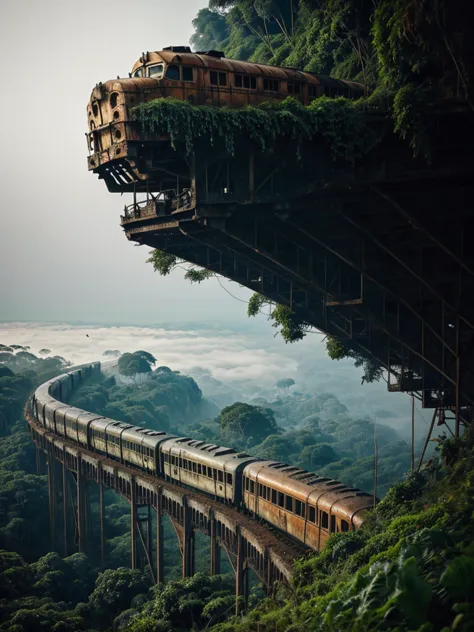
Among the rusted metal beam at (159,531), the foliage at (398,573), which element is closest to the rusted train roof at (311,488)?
the foliage at (398,573)

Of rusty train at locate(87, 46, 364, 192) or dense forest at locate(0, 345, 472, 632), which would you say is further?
rusty train at locate(87, 46, 364, 192)

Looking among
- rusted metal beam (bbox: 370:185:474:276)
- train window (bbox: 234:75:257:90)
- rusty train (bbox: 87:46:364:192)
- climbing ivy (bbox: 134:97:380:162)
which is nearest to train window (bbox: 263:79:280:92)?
rusty train (bbox: 87:46:364:192)

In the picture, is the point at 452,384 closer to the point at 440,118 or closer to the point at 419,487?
the point at 419,487

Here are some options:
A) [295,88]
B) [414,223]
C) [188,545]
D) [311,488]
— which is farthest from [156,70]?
[188,545]

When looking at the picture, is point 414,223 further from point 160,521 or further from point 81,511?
point 81,511

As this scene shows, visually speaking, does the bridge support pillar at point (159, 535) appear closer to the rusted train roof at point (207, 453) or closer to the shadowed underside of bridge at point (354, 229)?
the rusted train roof at point (207, 453)

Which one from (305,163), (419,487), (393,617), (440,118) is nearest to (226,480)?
(419,487)

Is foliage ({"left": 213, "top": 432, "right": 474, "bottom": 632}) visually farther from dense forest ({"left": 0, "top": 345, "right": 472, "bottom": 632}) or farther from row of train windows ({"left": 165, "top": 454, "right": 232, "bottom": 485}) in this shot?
row of train windows ({"left": 165, "top": 454, "right": 232, "bottom": 485})

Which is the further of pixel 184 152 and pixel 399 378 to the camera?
pixel 399 378
